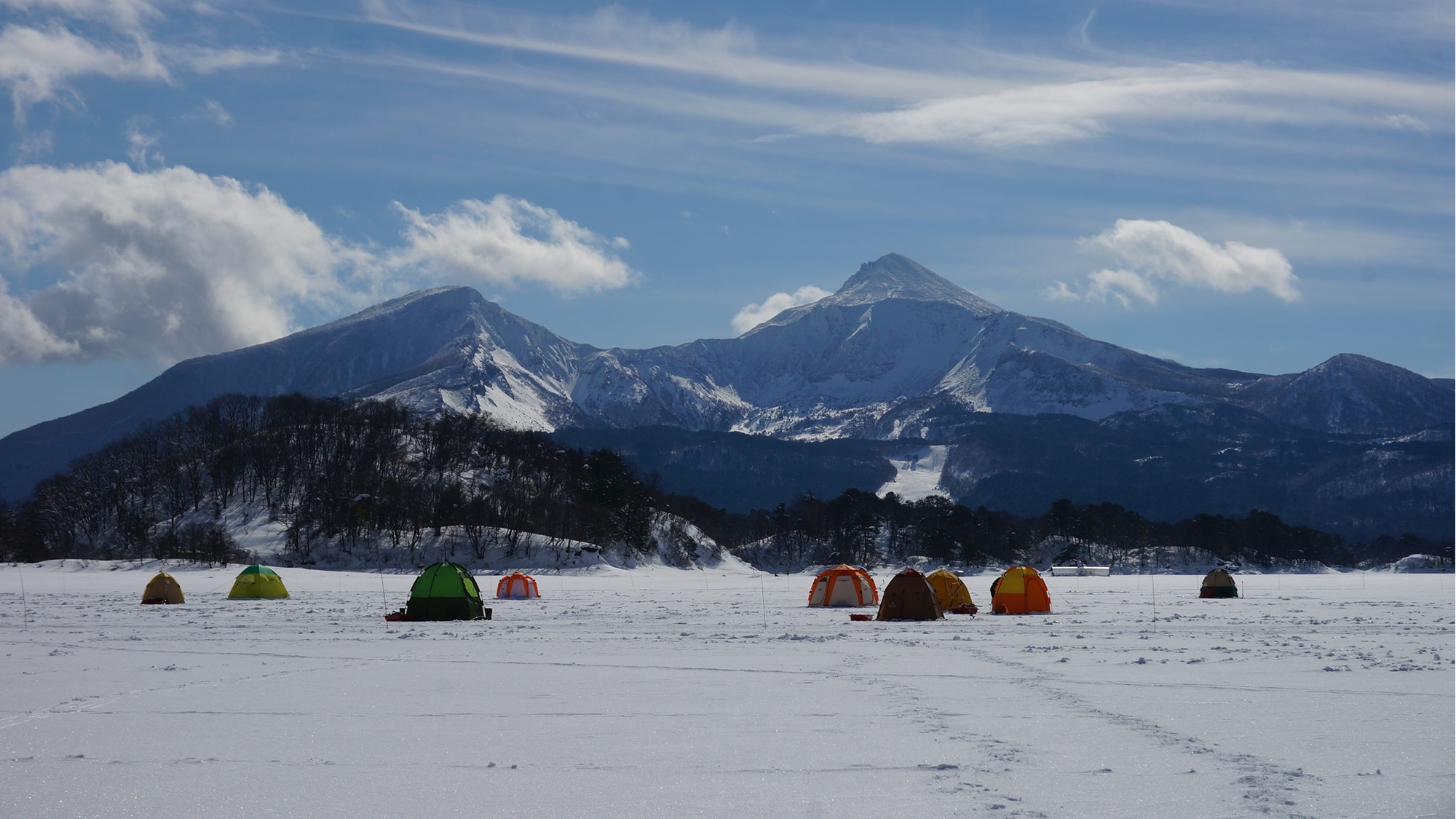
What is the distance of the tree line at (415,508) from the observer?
10556cm

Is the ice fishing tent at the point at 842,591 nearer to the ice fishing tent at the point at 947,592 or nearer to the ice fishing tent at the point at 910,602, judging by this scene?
the ice fishing tent at the point at 947,592

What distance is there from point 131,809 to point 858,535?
14454 centimetres

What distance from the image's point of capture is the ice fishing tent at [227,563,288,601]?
166 feet

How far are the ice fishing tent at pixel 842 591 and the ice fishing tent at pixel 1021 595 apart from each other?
5284mm

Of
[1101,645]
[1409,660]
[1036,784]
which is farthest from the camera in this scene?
[1101,645]

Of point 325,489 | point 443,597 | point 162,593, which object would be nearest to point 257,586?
point 162,593

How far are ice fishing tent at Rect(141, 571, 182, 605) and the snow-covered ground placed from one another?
43.9ft

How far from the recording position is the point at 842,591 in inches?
1740

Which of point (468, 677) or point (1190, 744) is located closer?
point (1190, 744)

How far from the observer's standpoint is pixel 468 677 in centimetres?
2045

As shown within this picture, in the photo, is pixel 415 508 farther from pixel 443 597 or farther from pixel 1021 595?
pixel 1021 595

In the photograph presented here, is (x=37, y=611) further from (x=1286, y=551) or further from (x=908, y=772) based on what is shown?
(x=1286, y=551)

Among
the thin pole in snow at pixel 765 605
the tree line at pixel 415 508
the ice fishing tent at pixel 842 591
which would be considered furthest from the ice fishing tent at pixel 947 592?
the tree line at pixel 415 508

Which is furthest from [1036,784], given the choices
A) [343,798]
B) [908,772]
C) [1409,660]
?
[1409,660]
